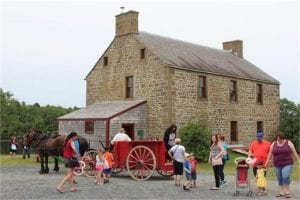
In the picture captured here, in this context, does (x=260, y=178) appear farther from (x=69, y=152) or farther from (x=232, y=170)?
(x=232, y=170)

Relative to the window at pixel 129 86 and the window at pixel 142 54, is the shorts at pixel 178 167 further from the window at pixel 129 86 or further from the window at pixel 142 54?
the window at pixel 129 86

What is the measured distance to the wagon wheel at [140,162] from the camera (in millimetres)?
15055

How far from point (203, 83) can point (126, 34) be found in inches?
230

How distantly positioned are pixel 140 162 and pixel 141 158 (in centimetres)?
14

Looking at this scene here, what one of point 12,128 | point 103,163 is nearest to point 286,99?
point 12,128

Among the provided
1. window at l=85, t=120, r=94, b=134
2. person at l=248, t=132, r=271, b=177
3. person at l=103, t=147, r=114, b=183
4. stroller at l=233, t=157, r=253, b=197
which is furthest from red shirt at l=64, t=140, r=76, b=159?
window at l=85, t=120, r=94, b=134

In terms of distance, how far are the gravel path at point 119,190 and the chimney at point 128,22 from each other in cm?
1436

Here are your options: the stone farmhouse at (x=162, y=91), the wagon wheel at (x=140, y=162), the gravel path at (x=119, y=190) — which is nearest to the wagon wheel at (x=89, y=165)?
the gravel path at (x=119, y=190)

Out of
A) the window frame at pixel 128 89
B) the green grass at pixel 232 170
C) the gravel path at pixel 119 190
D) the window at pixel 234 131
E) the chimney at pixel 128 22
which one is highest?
the chimney at pixel 128 22

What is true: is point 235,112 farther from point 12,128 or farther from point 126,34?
point 12,128

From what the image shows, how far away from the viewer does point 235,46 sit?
124 feet

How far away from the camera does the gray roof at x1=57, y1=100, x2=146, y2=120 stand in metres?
24.8

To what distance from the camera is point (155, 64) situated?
2606 centimetres

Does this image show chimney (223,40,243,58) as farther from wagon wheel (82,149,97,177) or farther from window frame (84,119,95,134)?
wagon wheel (82,149,97,177)
